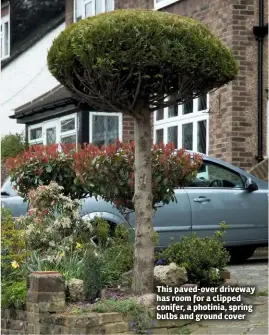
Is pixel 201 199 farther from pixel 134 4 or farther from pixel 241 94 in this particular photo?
pixel 134 4

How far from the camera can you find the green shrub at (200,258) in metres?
9.43

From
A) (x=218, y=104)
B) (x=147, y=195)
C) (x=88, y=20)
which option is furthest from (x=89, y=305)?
(x=218, y=104)

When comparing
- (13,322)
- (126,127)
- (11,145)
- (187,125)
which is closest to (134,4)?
(126,127)

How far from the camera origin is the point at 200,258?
9461 millimetres

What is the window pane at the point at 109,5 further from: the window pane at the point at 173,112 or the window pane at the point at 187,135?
the window pane at the point at 187,135

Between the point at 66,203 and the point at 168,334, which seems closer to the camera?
the point at 168,334

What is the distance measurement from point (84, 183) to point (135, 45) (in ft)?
6.57

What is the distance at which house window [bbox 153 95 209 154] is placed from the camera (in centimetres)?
1944

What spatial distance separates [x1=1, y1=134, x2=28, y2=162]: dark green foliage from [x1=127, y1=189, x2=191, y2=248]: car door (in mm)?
12557

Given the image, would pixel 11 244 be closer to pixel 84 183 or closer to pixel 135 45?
pixel 84 183

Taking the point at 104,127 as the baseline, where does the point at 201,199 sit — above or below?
below

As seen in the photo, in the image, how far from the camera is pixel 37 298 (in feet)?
29.1

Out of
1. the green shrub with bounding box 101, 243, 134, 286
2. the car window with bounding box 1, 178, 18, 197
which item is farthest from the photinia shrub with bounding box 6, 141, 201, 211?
the car window with bounding box 1, 178, 18, 197

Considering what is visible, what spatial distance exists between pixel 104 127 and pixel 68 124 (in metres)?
1.04
